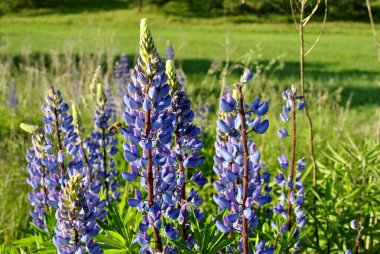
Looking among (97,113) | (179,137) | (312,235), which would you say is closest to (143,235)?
(179,137)

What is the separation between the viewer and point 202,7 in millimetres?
53500

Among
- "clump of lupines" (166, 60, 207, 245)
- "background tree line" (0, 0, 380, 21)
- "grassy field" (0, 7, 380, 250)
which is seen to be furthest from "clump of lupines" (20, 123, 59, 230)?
"background tree line" (0, 0, 380, 21)

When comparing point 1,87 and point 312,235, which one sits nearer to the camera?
point 312,235

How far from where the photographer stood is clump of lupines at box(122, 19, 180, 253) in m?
1.65

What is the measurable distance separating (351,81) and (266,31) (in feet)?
81.8

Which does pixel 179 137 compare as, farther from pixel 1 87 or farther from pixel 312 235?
pixel 1 87

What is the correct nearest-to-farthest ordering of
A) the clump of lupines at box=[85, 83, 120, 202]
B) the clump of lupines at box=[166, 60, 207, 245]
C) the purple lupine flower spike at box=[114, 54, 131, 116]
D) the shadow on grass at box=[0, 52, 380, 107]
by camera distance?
the clump of lupines at box=[166, 60, 207, 245] < the clump of lupines at box=[85, 83, 120, 202] < the purple lupine flower spike at box=[114, 54, 131, 116] < the shadow on grass at box=[0, 52, 380, 107]

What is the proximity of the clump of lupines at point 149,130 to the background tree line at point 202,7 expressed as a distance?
45889 millimetres

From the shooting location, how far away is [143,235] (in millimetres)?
1736

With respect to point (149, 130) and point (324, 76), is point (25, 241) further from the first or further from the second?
point (324, 76)

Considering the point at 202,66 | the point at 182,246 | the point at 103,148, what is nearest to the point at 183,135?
the point at 182,246

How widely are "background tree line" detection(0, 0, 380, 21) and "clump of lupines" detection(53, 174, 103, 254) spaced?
46.0 m

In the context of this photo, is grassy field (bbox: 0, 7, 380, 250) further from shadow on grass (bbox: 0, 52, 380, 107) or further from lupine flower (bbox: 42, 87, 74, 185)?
lupine flower (bbox: 42, 87, 74, 185)

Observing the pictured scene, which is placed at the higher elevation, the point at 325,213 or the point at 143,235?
the point at 143,235
